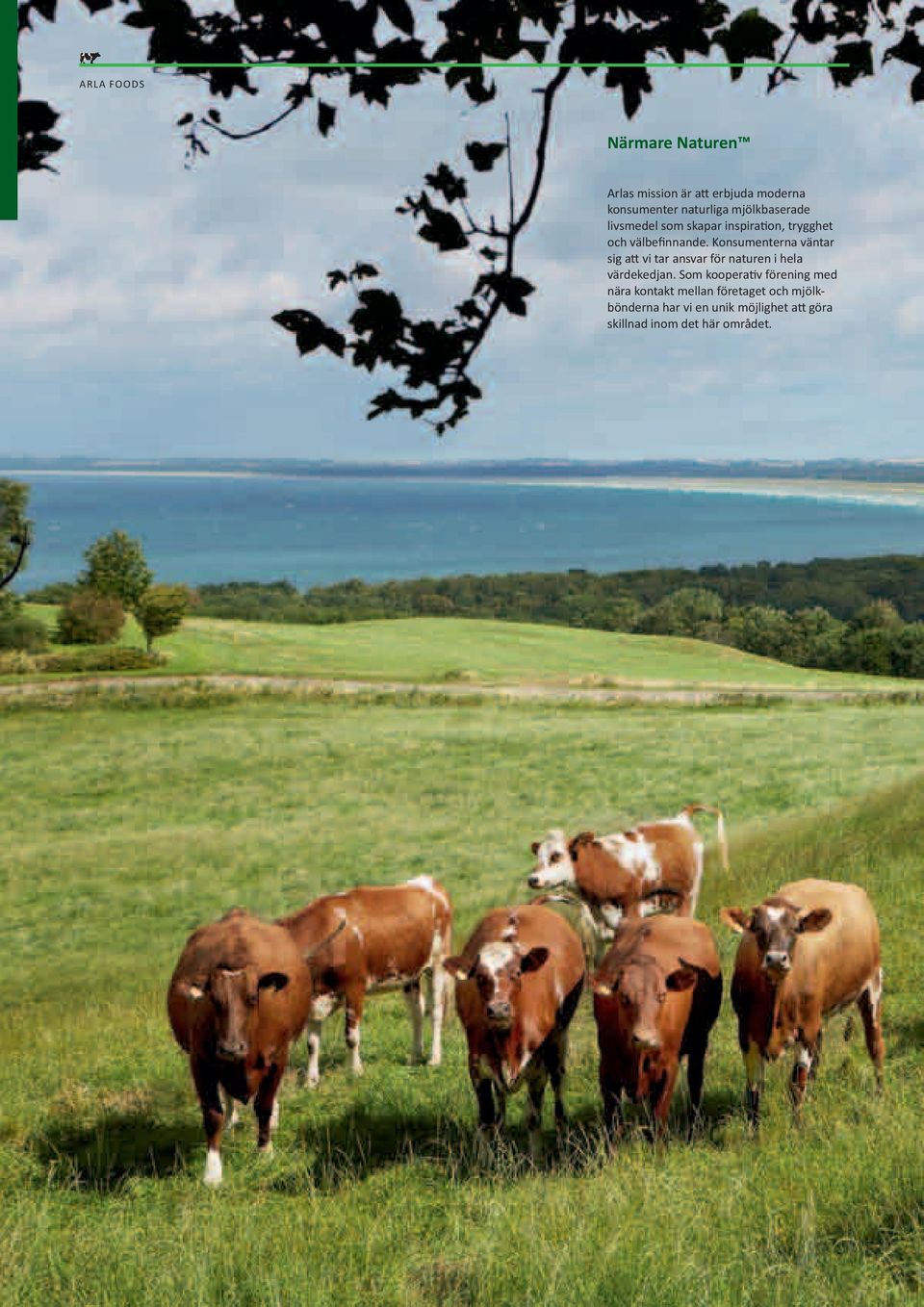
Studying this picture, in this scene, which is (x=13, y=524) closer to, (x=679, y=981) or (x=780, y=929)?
(x=679, y=981)

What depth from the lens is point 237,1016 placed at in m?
9.20

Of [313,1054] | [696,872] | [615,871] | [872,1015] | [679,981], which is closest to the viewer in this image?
[679,981]

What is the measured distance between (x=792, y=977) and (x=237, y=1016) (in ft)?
13.3

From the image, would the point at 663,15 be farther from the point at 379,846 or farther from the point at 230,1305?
the point at 379,846

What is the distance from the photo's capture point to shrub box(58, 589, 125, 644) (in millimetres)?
82062

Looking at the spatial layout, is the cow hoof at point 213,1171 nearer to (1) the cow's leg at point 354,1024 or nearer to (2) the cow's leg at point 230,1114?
(2) the cow's leg at point 230,1114

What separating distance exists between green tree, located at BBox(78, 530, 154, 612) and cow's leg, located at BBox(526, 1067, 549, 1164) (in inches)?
3097

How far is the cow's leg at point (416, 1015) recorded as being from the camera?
490 inches

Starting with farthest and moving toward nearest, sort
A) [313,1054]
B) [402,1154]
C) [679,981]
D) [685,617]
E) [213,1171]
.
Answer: [685,617], [313,1054], [402,1154], [213,1171], [679,981]

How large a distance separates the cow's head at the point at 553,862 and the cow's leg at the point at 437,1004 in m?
1.77

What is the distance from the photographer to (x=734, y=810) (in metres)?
35.2

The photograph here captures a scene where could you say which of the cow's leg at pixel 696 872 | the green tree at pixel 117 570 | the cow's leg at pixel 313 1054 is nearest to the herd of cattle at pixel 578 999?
the cow's leg at pixel 313 1054

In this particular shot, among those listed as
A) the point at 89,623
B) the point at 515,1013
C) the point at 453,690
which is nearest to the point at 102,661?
the point at 89,623

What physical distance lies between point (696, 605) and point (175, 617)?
63483 millimetres
